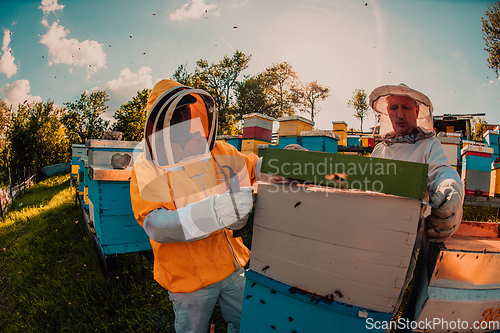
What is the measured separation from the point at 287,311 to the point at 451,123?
12480 millimetres

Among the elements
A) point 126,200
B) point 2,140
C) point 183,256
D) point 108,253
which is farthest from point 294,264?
point 2,140

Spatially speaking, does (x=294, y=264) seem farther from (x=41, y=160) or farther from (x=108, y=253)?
(x=41, y=160)

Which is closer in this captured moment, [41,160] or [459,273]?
[459,273]

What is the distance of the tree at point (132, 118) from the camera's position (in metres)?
21.8

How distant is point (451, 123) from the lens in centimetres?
991

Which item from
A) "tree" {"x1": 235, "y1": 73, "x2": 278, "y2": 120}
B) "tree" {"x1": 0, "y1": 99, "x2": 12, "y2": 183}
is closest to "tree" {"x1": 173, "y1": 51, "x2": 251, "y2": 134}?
"tree" {"x1": 235, "y1": 73, "x2": 278, "y2": 120}

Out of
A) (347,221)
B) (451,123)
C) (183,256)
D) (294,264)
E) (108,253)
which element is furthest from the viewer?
(451,123)

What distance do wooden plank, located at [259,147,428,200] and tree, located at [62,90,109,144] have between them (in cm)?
2995

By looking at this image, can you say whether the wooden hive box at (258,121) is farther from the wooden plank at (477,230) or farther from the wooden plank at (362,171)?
the wooden plank at (362,171)

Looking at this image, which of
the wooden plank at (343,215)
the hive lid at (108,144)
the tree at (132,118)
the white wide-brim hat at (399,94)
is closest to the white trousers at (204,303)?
the wooden plank at (343,215)

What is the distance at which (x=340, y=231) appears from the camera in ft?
2.92

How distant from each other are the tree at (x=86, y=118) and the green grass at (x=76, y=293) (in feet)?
82.6

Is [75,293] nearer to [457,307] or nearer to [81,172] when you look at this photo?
[81,172]

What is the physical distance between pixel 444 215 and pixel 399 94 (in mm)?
1057
